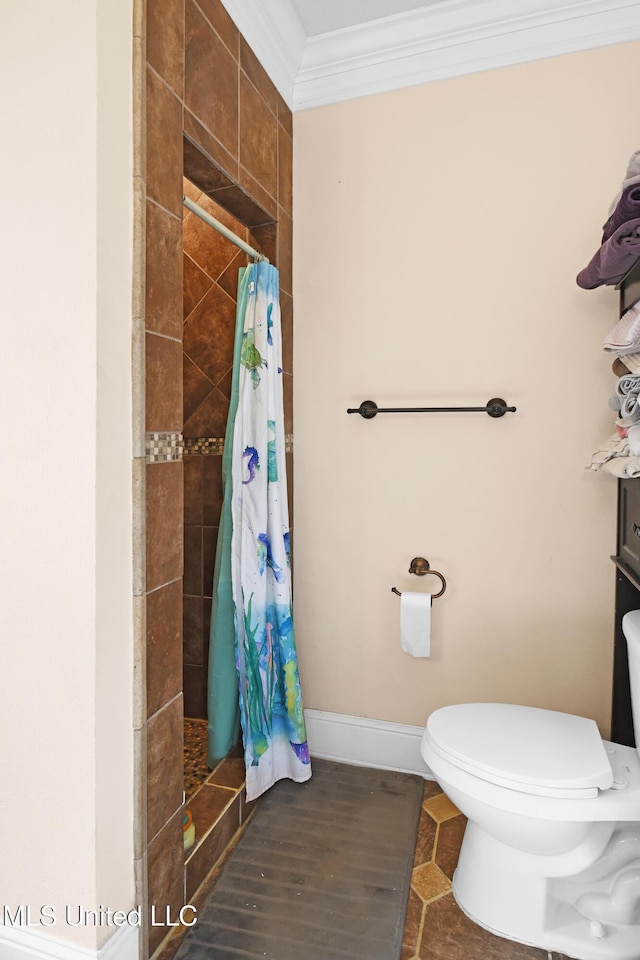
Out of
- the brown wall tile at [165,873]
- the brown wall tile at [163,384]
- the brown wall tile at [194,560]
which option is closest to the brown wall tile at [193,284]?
the brown wall tile at [194,560]

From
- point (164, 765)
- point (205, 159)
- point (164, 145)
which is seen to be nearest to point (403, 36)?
point (205, 159)

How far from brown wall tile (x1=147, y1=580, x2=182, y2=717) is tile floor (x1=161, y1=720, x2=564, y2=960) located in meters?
0.51

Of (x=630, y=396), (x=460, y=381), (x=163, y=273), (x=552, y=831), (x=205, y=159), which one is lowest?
Answer: (x=552, y=831)

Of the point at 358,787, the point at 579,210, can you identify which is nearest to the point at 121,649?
the point at 358,787

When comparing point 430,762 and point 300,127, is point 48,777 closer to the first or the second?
point 430,762

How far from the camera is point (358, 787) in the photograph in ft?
6.51

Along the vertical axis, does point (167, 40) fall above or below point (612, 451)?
above

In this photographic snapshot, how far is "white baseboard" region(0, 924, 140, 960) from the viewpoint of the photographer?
117 centimetres

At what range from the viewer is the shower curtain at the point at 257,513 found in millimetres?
1836

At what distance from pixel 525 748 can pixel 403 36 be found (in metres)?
2.27

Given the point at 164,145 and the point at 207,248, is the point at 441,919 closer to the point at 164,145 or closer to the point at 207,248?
the point at 164,145

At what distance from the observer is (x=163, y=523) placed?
4.31 ft

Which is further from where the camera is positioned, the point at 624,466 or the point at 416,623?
the point at 416,623

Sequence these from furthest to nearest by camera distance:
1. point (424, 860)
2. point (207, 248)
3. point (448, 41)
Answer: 1. point (207, 248)
2. point (448, 41)
3. point (424, 860)
